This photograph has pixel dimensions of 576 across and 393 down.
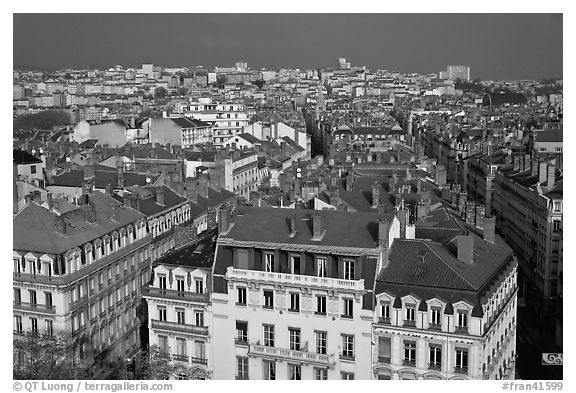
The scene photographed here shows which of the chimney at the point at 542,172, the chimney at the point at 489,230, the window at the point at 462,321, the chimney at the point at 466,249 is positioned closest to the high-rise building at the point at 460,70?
the chimney at the point at 542,172

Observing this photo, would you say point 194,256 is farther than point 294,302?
Yes

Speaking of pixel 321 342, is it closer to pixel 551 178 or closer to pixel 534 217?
pixel 534 217

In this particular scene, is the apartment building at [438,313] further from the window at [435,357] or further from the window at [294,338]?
the window at [294,338]

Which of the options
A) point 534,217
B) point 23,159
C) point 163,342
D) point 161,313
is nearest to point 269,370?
point 163,342

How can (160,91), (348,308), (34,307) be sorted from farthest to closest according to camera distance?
(160,91) → (34,307) → (348,308)

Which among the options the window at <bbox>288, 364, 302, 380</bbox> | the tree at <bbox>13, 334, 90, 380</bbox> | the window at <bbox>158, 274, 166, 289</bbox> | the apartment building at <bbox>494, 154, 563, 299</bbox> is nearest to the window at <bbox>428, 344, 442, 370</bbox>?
the window at <bbox>288, 364, 302, 380</bbox>

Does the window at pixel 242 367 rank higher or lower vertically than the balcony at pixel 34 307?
lower
